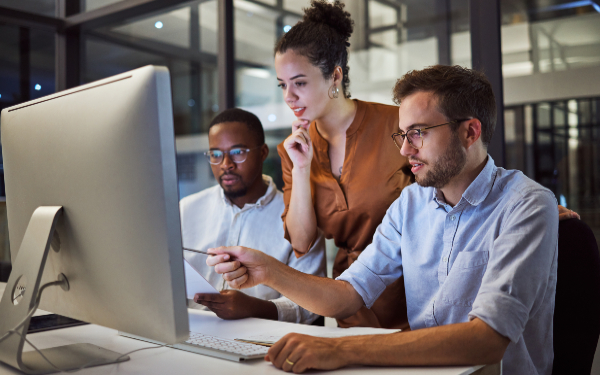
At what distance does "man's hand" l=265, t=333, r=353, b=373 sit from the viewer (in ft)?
3.03

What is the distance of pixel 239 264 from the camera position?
128 cm

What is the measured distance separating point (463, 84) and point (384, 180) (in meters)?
0.50

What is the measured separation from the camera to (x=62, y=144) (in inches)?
35.9

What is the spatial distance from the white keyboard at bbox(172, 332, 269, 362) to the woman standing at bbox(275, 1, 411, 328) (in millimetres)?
757

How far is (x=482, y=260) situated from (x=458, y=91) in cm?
47

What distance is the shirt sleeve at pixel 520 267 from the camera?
102cm

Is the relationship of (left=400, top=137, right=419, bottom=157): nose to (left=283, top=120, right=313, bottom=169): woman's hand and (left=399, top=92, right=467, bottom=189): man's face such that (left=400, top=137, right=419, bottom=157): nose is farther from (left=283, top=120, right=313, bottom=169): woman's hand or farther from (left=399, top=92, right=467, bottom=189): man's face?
(left=283, top=120, right=313, bottom=169): woman's hand

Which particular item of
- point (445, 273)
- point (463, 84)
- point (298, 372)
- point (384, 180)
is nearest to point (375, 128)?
point (384, 180)

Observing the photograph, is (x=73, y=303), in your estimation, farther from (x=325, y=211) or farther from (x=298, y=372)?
(x=325, y=211)

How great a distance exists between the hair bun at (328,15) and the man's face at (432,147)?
2.01 ft

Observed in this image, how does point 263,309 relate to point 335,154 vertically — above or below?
below

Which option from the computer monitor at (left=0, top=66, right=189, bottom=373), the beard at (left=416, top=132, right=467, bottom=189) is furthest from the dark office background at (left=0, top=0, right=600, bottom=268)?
the beard at (left=416, top=132, right=467, bottom=189)

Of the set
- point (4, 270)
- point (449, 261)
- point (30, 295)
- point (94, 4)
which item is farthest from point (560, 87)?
point (94, 4)

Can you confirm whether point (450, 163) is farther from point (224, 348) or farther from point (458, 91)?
point (224, 348)
